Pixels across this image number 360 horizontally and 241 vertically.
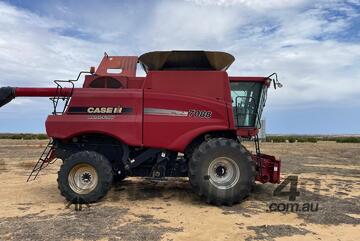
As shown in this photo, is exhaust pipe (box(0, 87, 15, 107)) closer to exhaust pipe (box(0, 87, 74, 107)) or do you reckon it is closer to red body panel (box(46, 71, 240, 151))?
exhaust pipe (box(0, 87, 74, 107))

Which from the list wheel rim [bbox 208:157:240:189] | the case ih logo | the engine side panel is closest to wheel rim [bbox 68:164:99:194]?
the case ih logo

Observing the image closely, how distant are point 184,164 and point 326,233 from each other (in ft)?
11.8

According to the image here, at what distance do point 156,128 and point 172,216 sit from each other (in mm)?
2078

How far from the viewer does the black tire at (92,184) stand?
8828 mm

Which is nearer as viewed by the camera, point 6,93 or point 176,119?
point 176,119

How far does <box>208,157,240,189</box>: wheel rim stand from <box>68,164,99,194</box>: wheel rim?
247 centimetres

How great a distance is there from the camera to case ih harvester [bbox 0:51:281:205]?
8.87m

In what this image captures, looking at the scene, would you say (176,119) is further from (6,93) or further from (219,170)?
(6,93)

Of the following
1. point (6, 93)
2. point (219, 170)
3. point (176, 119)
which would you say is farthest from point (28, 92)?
point (219, 170)

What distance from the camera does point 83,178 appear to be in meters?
8.98

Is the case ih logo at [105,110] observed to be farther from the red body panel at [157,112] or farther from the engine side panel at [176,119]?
the engine side panel at [176,119]

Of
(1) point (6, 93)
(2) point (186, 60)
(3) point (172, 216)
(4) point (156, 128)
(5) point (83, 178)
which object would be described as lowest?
(3) point (172, 216)

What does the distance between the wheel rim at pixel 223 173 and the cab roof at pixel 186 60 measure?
7.09ft

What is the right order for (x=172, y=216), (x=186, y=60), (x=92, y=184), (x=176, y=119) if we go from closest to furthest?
(x=172, y=216) → (x=92, y=184) → (x=176, y=119) → (x=186, y=60)
